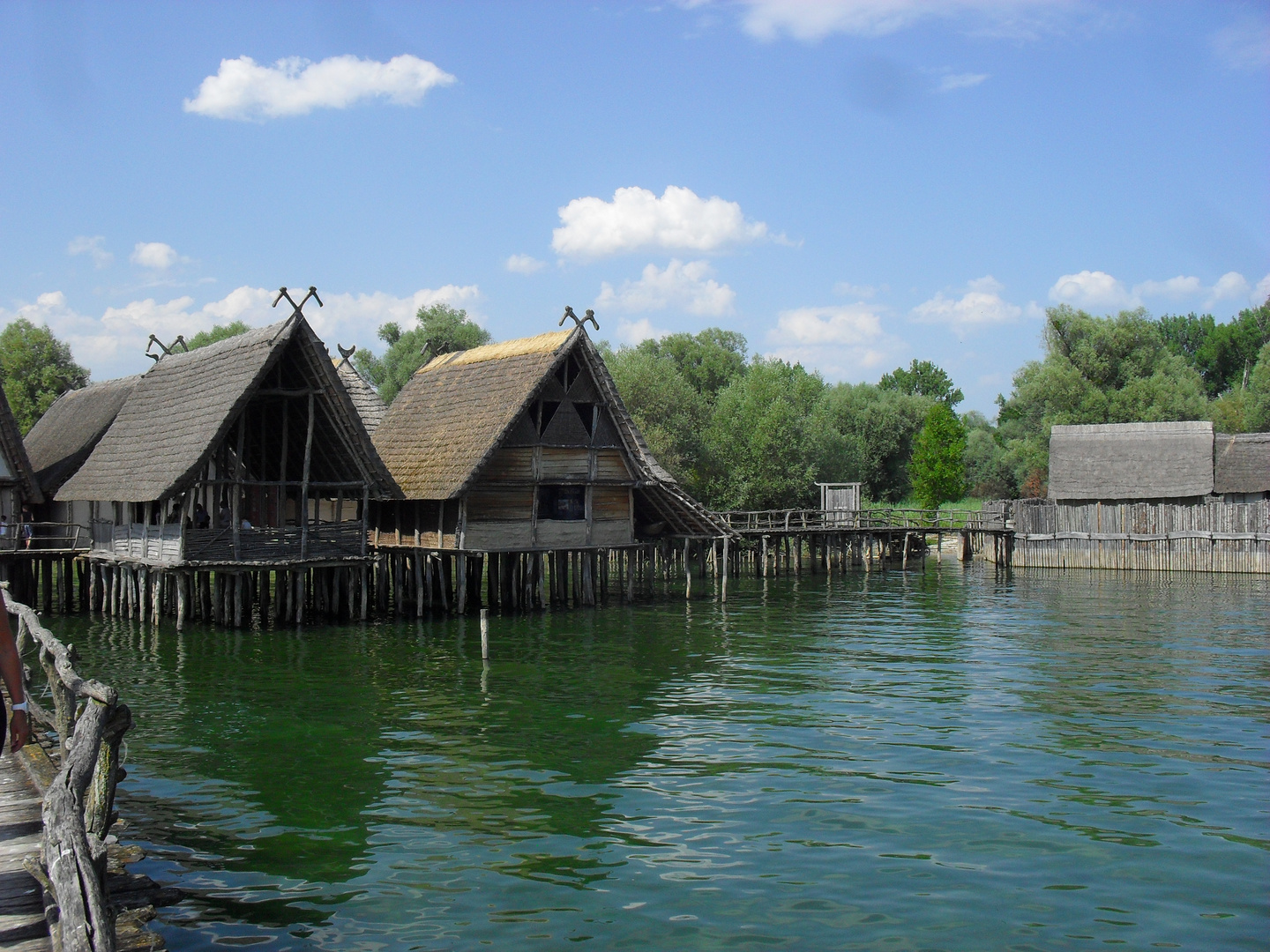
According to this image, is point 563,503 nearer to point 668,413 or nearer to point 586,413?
point 586,413

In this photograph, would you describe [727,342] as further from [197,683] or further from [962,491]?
[197,683]

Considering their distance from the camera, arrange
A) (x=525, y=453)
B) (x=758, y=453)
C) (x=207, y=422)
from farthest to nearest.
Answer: (x=758, y=453) < (x=525, y=453) < (x=207, y=422)

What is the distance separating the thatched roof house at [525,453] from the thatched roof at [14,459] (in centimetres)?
868

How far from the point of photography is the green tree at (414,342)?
58406mm

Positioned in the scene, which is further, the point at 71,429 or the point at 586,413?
the point at 71,429

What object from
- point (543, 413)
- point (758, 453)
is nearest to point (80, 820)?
point (543, 413)

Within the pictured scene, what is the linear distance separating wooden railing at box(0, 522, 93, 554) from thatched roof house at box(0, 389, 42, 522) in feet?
2.24

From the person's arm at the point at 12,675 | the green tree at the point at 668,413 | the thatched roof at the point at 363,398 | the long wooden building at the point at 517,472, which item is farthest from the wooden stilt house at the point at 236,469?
the green tree at the point at 668,413

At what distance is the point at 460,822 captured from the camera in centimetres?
1001

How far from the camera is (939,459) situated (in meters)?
62.1

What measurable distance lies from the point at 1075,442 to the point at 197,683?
38705 millimetres

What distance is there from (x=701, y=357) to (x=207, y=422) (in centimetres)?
5291

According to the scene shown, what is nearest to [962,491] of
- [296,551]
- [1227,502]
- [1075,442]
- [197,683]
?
[1075,442]

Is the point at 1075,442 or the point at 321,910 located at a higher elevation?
the point at 1075,442
